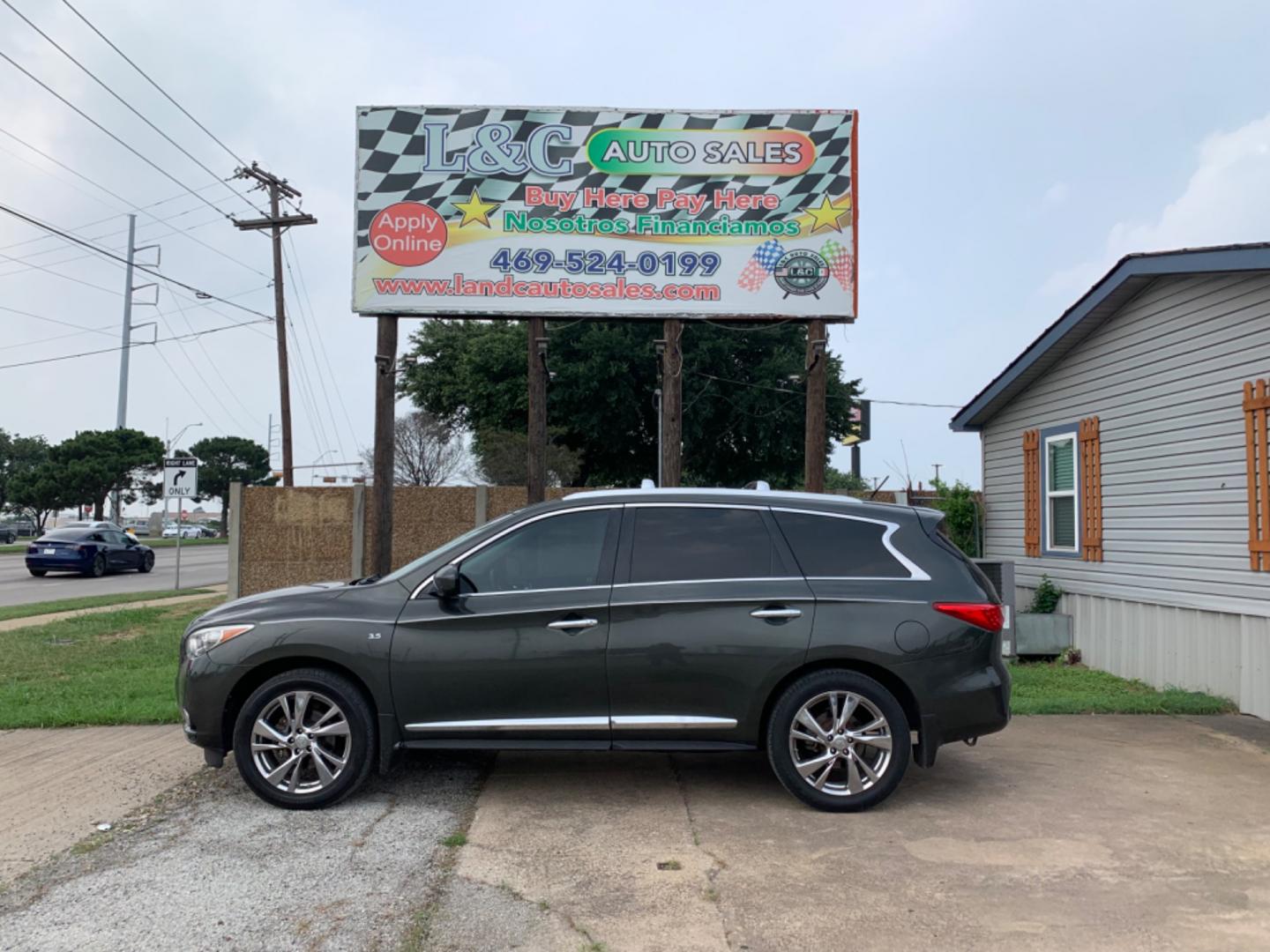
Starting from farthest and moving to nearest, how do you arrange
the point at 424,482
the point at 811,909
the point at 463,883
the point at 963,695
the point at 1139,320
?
the point at 424,482
the point at 1139,320
the point at 963,695
the point at 463,883
the point at 811,909

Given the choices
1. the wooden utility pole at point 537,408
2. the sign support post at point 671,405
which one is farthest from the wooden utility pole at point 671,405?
the wooden utility pole at point 537,408

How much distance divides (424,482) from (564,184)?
4182 centimetres

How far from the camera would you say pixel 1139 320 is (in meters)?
10.0

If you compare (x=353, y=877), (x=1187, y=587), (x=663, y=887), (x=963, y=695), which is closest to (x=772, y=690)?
(x=963, y=695)

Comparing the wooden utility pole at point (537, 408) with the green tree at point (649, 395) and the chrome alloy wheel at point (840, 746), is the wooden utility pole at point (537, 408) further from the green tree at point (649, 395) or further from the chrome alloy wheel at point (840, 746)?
the green tree at point (649, 395)

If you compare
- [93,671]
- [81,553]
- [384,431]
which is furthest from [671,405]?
[81,553]

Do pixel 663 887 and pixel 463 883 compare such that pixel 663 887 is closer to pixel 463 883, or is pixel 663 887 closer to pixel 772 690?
pixel 463 883

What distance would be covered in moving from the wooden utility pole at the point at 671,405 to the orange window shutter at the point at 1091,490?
452cm

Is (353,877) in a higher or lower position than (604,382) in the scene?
lower

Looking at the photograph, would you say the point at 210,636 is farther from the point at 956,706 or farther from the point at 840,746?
the point at 956,706

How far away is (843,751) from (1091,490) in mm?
6907

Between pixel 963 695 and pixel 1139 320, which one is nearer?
pixel 963 695

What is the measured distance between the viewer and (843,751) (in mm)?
5340

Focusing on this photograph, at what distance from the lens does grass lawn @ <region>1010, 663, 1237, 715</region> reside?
8.14 meters
